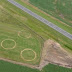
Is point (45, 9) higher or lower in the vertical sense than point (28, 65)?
higher

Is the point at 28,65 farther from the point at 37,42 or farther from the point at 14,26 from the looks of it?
the point at 14,26

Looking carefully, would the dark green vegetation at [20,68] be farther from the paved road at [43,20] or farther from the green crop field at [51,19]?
the green crop field at [51,19]

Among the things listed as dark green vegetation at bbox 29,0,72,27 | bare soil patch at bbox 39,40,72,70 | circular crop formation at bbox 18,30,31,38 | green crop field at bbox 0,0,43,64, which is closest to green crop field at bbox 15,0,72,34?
dark green vegetation at bbox 29,0,72,27

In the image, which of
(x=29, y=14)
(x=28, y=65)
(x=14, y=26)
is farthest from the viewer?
(x=29, y=14)

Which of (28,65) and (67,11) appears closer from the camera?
(28,65)

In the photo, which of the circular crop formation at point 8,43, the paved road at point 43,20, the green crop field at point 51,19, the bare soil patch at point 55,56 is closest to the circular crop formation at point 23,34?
the circular crop formation at point 8,43

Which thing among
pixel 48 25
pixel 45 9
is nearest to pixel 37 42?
pixel 48 25
